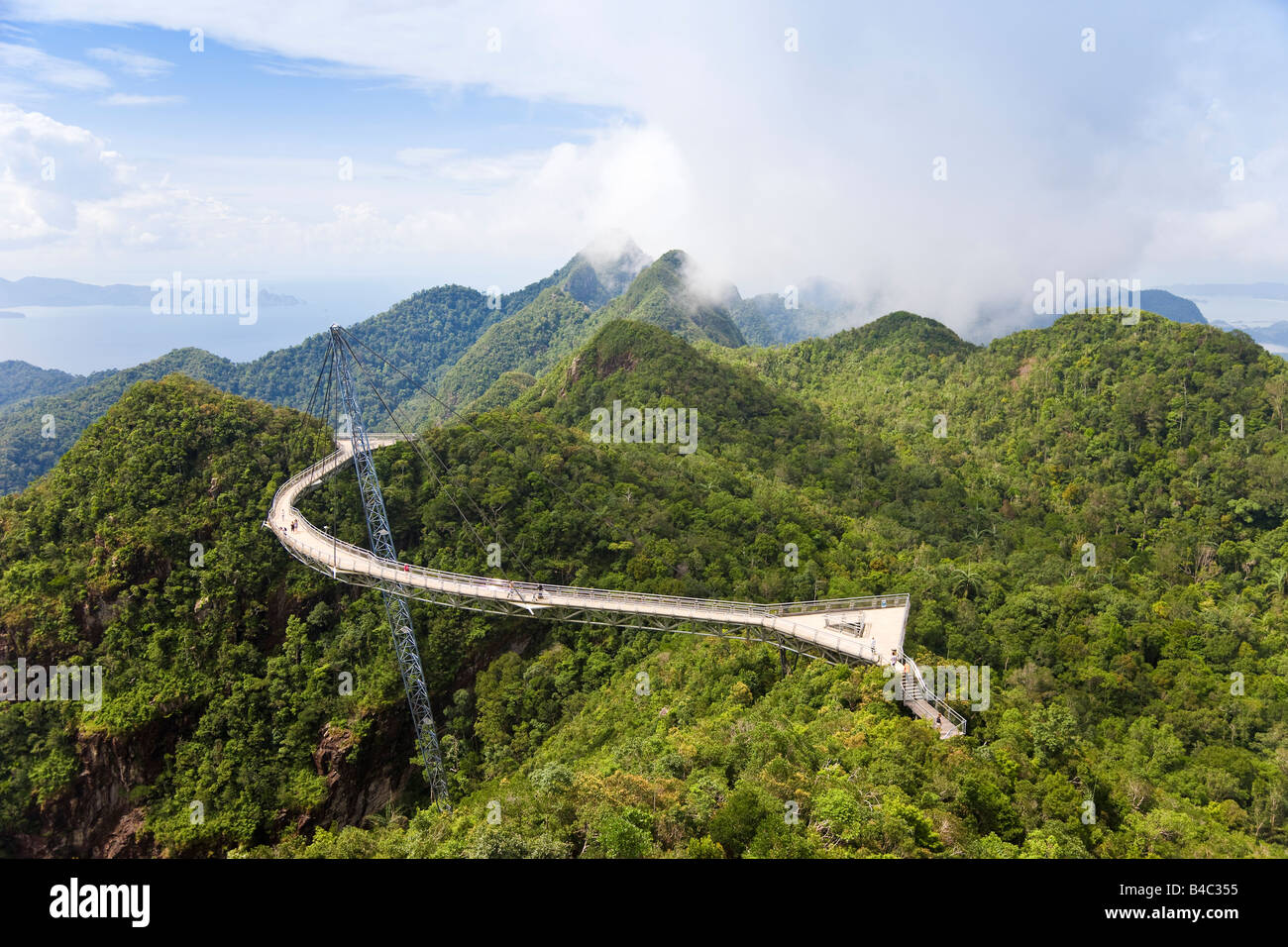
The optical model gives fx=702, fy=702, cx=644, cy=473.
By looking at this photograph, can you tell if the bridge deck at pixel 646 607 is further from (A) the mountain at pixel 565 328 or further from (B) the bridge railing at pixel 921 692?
(A) the mountain at pixel 565 328

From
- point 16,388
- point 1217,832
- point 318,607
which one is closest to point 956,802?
point 1217,832

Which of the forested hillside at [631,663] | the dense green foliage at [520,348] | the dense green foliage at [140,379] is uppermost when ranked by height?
the dense green foliage at [520,348]

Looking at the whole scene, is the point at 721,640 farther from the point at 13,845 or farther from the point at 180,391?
the point at 180,391

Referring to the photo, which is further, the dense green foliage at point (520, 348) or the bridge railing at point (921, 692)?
the dense green foliage at point (520, 348)

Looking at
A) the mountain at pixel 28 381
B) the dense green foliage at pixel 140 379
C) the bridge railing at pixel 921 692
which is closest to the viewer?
the bridge railing at pixel 921 692

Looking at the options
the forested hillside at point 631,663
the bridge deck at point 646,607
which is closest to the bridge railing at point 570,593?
the bridge deck at point 646,607
